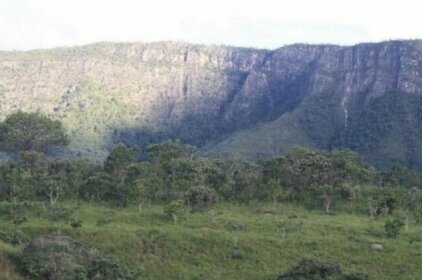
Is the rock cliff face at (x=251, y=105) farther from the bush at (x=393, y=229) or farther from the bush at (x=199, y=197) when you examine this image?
the bush at (x=393, y=229)

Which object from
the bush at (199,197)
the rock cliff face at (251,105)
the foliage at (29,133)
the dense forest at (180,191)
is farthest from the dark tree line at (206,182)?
the rock cliff face at (251,105)

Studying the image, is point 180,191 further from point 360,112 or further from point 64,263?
point 360,112

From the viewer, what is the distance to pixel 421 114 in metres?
147

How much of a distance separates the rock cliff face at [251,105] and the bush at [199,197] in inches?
2788

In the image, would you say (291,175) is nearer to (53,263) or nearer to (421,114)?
(53,263)

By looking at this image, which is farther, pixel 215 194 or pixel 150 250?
pixel 215 194

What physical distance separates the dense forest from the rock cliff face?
57.1 meters

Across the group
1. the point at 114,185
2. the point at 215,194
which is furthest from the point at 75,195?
the point at 215,194

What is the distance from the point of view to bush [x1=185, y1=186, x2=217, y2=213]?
61469mm

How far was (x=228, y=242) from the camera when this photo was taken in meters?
52.4

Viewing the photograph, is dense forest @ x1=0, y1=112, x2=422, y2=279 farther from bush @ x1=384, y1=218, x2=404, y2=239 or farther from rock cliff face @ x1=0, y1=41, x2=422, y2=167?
rock cliff face @ x1=0, y1=41, x2=422, y2=167

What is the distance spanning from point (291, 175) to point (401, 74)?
3878 inches

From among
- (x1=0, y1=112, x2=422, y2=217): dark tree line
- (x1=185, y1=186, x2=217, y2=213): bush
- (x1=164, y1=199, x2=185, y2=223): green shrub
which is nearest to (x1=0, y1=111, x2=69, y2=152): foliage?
(x1=0, y1=112, x2=422, y2=217): dark tree line

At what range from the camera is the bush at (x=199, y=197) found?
61.5 meters
